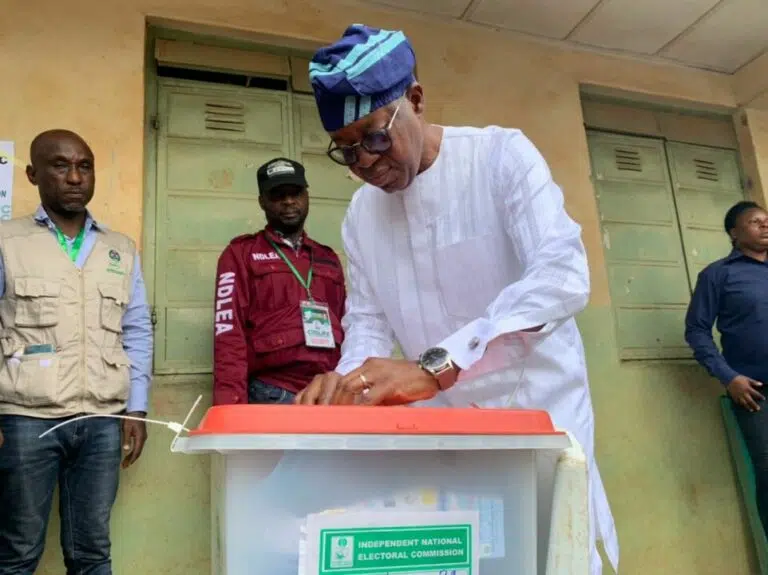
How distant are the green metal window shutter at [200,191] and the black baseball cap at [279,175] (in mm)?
269

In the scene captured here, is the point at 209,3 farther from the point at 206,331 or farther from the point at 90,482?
the point at 90,482

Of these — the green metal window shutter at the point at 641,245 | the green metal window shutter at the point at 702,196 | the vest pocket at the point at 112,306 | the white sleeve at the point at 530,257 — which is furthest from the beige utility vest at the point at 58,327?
the green metal window shutter at the point at 702,196

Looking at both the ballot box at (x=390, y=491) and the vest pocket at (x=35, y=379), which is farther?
the vest pocket at (x=35, y=379)

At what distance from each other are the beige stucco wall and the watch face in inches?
62.1

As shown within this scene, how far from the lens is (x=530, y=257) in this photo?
2.84 ft

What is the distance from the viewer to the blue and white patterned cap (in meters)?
0.87

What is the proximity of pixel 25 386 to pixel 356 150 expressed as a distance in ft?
3.94

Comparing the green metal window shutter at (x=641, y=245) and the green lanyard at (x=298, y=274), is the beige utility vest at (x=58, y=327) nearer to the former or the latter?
the green lanyard at (x=298, y=274)

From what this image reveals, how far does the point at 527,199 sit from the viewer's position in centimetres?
90

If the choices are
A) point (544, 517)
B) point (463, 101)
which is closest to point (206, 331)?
point (463, 101)

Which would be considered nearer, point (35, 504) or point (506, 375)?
point (506, 375)

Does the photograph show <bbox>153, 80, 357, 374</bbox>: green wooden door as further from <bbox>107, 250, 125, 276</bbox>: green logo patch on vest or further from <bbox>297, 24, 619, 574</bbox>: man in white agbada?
<bbox>297, 24, 619, 574</bbox>: man in white agbada

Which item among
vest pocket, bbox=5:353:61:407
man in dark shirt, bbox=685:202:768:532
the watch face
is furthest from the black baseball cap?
man in dark shirt, bbox=685:202:768:532

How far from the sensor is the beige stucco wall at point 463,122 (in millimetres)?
2109
